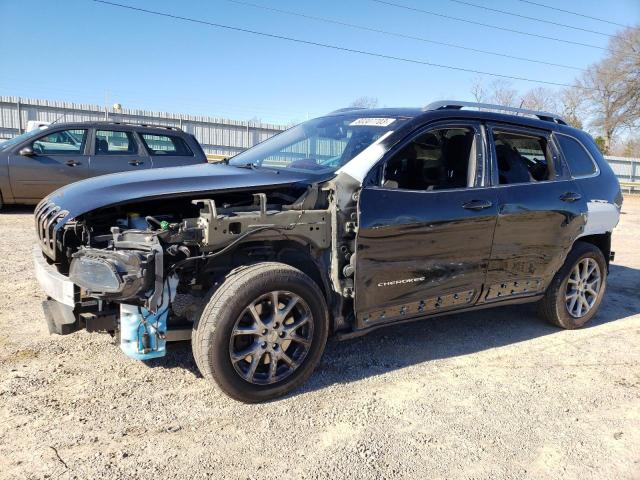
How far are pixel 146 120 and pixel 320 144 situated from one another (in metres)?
18.0

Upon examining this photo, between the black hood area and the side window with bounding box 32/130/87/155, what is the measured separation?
6.70 metres

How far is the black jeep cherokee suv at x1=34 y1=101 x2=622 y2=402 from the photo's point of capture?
3.07m

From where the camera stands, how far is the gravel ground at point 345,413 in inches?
105

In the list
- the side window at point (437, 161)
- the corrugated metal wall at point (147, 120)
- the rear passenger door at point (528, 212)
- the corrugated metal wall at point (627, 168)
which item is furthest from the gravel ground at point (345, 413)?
the corrugated metal wall at point (627, 168)

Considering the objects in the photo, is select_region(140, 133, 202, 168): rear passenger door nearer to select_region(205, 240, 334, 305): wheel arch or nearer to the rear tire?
select_region(205, 240, 334, 305): wheel arch

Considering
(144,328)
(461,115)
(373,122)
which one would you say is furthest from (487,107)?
(144,328)

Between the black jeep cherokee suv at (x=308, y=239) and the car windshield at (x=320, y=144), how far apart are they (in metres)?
0.02

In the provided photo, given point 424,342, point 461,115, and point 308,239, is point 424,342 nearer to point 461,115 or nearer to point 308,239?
point 308,239

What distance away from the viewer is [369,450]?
111 inches

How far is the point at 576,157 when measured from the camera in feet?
16.2

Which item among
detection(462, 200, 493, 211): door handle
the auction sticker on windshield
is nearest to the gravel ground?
detection(462, 200, 493, 211): door handle

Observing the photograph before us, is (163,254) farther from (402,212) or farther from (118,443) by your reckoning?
(402,212)

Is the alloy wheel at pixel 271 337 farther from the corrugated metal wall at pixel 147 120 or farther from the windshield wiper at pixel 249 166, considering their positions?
the corrugated metal wall at pixel 147 120

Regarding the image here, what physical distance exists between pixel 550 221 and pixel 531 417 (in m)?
1.87
